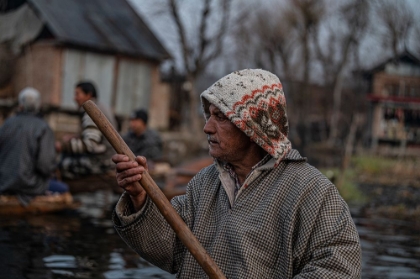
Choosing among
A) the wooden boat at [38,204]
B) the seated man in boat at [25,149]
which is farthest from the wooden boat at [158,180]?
the seated man in boat at [25,149]

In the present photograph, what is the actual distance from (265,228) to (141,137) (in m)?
7.42

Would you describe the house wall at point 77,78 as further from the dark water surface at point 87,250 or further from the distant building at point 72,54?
the dark water surface at point 87,250

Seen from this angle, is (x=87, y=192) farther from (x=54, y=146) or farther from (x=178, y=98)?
(x=178, y=98)

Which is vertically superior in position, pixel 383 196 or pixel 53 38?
pixel 53 38

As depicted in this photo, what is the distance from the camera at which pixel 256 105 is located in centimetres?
279

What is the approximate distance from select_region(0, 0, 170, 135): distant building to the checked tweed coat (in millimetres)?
17267

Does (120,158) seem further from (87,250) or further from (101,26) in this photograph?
(101,26)

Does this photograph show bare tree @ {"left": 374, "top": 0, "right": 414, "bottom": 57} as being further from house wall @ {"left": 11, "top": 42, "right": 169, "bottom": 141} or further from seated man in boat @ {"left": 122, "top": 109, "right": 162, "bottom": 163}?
seated man in boat @ {"left": 122, "top": 109, "right": 162, "bottom": 163}

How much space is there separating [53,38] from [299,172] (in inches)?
794

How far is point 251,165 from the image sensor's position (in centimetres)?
300

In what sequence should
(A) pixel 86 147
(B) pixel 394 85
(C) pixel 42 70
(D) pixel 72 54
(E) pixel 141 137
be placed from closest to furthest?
(A) pixel 86 147 → (E) pixel 141 137 → (C) pixel 42 70 → (D) pixel 72 54 → (B) pixel 394 85

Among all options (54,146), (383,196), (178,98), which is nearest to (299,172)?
(54,146)

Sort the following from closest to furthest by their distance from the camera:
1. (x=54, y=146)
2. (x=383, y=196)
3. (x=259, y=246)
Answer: (x=259, y=246) → (x=54, y=146) → (x=383, y=196)

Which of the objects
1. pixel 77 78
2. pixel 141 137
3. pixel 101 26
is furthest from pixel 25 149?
pixel 101 26
